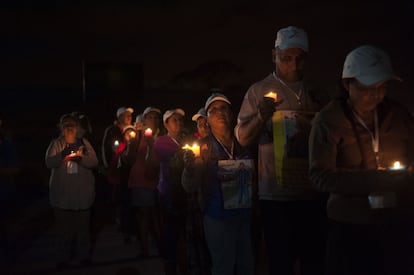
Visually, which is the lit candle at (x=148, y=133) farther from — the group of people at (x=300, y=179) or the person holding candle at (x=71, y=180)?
the group of people at (x=300, y=179)

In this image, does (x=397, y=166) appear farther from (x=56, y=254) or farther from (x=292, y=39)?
(x=56, y=254)

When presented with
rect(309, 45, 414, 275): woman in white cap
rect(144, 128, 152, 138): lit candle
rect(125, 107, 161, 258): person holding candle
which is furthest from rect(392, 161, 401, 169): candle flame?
rect(144, 128, 152, 138): lit candle

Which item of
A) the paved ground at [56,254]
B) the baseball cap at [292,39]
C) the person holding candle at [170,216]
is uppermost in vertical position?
the baseball cap at [292,39]

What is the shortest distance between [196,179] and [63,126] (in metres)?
3.28

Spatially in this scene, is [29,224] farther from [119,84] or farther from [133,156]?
[119,84]

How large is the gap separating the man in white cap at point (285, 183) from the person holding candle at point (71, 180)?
3.70 m

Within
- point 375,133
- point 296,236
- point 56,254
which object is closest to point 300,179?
point 296,236

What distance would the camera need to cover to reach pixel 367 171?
265 cm

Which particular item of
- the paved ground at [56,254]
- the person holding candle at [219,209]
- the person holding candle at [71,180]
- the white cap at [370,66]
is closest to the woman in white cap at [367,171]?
the white cap at [370,66]

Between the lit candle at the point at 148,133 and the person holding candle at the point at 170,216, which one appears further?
the lit candle at the point at 148,133

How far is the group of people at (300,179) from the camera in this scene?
2.71 m

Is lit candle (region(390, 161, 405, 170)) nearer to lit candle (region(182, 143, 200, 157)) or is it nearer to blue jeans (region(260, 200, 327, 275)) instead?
blue jeans (region(260, 200, 327, 275))

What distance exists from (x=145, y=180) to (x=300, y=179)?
4151 mm

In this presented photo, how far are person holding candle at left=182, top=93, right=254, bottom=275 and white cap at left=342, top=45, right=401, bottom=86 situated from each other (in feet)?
5.73
